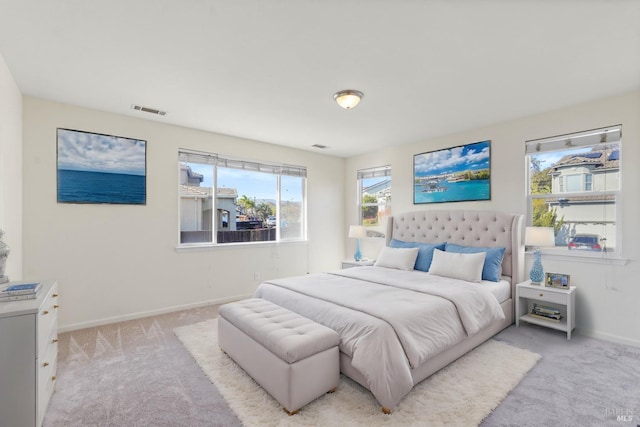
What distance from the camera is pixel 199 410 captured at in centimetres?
198

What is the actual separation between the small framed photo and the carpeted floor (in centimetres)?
52

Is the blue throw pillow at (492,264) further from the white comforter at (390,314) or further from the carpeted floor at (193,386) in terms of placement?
the carpeted floor at (193,386)

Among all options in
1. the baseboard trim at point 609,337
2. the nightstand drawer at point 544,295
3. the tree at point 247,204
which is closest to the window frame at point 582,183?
the nightstand drawer at point 544,295

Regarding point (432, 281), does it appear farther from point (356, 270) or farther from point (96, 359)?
point (96, 359)

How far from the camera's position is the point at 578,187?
134 inches

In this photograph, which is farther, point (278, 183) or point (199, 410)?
point (278, 183)

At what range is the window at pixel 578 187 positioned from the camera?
3172 mm

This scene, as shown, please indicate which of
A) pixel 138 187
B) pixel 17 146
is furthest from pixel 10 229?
pixel 138 187

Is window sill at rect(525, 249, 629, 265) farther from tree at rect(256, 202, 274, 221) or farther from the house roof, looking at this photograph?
tree at rect(256, 202, 274, 221)

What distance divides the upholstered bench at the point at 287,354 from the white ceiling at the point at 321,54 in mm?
2069

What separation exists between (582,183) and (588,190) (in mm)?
102

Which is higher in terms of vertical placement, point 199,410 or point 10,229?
point 10,229

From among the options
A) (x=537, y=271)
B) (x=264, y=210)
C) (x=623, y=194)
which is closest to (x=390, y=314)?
(x=537, y=271)

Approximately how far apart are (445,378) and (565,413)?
72cm
